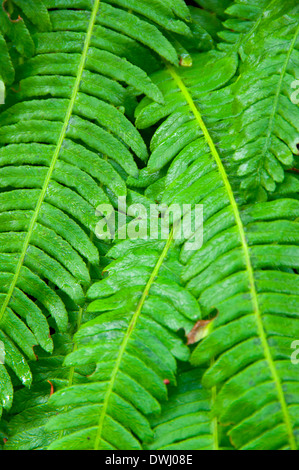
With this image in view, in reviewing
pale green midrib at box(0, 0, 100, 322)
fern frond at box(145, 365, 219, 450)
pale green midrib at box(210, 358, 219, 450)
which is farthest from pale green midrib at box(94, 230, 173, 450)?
pale green midrib at box(0, 0, 100, 322)

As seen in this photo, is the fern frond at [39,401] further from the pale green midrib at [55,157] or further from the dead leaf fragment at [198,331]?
the dead leaf fragment at [198,331]

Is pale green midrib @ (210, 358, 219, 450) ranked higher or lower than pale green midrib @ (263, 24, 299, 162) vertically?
lower

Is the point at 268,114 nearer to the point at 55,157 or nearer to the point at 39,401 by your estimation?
the point at 55,157

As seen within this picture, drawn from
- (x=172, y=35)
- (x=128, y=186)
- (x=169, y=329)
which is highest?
(x=172, y=35)

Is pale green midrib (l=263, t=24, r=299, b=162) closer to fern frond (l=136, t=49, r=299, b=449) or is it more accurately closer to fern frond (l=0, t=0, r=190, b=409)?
fern frond (l=136, t=49, r=299, b=449)

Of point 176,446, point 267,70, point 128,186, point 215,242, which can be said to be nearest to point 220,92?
point 267,70

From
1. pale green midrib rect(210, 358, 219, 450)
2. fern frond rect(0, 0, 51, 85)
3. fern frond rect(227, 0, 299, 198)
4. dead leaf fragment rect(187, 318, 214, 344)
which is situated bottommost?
pale green midrib rect(210, 358, 219, 450)

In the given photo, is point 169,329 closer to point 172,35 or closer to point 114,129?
point 114,129

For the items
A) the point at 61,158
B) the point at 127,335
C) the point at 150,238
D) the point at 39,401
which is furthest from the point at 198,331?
the point at 61,158
